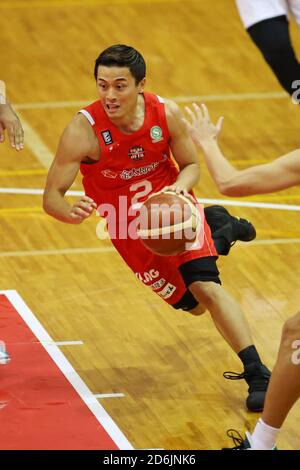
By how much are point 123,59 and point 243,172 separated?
1.46 meters

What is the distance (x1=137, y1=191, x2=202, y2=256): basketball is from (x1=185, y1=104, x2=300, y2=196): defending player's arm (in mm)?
776

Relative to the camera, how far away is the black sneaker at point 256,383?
8.06 m

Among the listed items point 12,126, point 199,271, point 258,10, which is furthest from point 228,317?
point 258,10

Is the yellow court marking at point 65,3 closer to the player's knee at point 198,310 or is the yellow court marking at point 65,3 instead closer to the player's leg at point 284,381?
the player's knee at point 198,310

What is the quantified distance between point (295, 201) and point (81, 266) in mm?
2148

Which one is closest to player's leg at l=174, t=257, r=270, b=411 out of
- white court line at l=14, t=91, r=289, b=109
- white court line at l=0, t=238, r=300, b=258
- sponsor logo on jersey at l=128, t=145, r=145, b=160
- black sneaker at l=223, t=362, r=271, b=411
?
black sneaker at l=223, t=362, r=271, b=411

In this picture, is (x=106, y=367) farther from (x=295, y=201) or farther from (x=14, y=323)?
(x=295, y=201)

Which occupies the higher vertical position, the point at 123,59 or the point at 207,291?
the point at 123,59

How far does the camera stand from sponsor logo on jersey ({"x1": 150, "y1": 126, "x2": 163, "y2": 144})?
8.38 meters

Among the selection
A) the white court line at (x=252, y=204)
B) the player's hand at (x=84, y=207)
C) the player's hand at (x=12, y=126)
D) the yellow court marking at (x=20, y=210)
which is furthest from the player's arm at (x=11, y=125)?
the white court line at (x=252, y=204)

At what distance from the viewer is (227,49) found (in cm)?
1523

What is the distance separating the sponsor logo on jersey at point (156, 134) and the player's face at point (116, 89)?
0.73ft

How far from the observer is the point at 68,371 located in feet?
28.1

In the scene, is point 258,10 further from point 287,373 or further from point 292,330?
point 287,373
